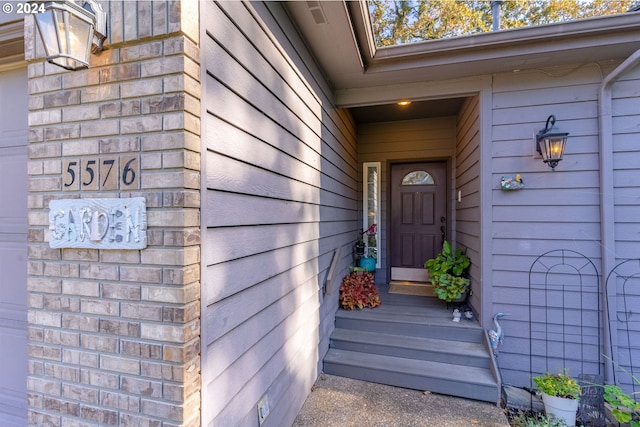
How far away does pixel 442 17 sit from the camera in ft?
21.0

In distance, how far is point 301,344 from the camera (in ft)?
7.61

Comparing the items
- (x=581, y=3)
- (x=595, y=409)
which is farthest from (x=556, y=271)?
(x=581, y=3)

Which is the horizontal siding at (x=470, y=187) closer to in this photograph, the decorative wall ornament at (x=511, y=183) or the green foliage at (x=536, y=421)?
the decorative wall ornament at (x=511, y=183)

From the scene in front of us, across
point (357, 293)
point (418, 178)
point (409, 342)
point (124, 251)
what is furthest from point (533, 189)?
point (124, 251)

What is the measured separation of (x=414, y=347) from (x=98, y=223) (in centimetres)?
262

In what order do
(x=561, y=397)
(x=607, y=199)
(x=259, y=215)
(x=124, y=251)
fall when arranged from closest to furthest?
(x=124, y=251) < (x=259, y=215) < (x=561, y=397) < (x=607, y=199)

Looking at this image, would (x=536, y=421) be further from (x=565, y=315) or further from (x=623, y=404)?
(x=565, y=315)

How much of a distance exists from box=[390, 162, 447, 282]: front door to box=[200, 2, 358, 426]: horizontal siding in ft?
6.75

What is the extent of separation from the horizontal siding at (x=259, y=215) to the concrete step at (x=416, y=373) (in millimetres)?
257

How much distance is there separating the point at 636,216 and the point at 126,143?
11.7 feet

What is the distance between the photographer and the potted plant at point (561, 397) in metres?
2.13

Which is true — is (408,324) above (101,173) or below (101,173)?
below

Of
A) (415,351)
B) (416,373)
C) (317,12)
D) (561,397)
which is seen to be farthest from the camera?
(415,351)

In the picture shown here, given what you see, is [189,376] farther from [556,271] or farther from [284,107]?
[556,271]
